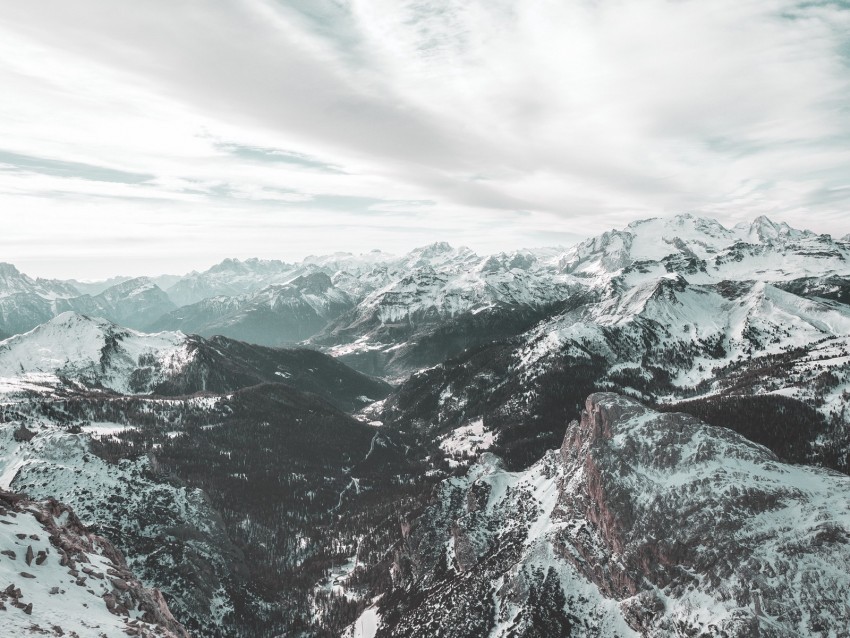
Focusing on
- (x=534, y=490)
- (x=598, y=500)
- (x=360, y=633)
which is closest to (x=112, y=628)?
(x=598, y=500)

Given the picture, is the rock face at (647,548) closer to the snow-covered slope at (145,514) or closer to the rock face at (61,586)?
the snow-covered slope at (145,514)

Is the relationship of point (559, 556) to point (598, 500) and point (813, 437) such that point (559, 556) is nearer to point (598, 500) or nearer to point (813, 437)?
point (598, 500)

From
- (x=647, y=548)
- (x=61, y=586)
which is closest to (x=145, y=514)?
(x=61, y=586)

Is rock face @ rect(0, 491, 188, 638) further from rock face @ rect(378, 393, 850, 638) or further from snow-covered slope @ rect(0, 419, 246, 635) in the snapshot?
rock face @ rect(378, 393, 850, 638)

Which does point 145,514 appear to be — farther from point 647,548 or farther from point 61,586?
point 647,548

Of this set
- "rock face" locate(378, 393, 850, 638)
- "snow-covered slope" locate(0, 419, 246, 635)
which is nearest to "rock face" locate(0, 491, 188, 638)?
"snow-covered slope" locate(0, 419, 246, 635)

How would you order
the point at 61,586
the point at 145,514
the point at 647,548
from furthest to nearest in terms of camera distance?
the point at 145,514
the point at 647,548
the point at 61,586
